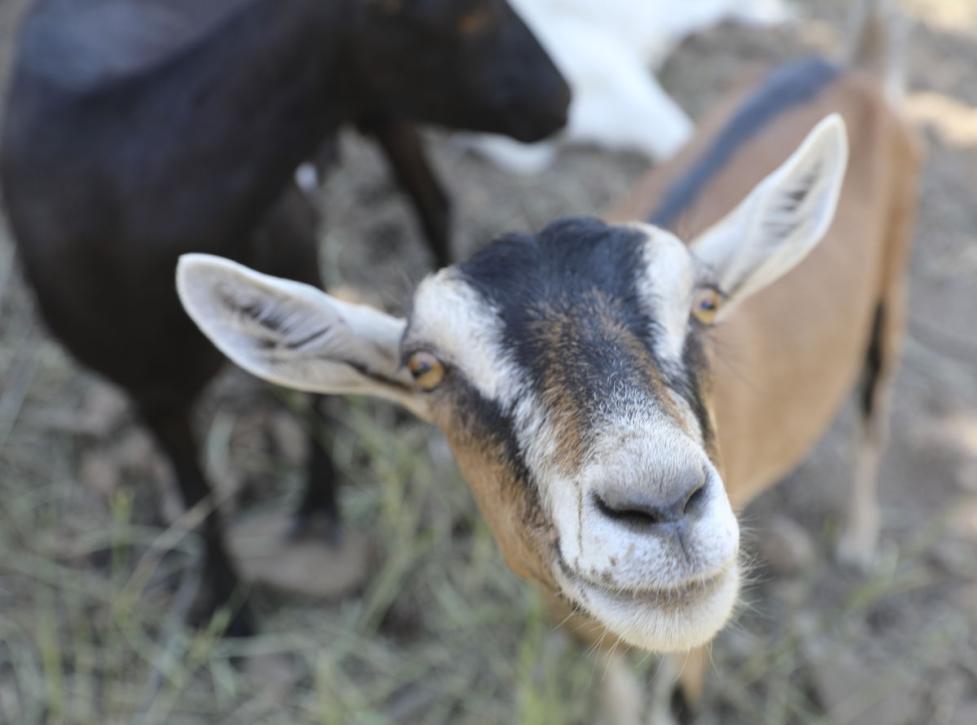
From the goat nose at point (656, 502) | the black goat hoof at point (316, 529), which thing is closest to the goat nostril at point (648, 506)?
the goat nose at point (656, 502)

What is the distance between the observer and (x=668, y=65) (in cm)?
672

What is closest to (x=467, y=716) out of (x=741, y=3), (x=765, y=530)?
(x=765, y=530)

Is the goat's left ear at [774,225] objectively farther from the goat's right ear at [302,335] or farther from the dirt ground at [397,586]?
the dirt ground at [397,586]

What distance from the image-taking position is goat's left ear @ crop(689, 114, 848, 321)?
2.52 metres

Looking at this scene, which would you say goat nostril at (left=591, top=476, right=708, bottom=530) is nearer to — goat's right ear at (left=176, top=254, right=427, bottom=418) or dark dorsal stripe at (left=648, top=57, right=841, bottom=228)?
goat's right ear at (left=176, top=254, right=427, bottom=418)

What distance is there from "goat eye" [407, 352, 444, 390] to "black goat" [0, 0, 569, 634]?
1363 millimetres

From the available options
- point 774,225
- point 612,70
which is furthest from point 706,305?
point 612,70

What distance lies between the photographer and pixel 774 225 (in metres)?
2.60

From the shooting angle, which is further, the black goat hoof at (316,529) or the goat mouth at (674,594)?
the black goat hoof at (316,529)

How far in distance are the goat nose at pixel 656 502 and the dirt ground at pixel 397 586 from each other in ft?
5.67

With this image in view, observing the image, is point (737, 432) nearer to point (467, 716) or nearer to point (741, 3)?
point (467, 716)

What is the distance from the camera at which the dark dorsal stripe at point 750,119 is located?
339 centimetres

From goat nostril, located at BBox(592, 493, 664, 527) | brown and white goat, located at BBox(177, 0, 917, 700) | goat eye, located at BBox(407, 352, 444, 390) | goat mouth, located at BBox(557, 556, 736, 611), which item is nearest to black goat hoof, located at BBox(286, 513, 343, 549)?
brown and white goat, located at BBox(177, 0, 917, 700)

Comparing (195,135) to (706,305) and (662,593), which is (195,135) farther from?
(662,593)
